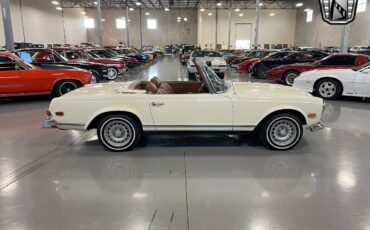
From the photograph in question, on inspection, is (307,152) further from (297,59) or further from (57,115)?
(297,59)

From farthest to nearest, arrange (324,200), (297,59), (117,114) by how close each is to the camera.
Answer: (297,59) → (117,114) → (324,200)

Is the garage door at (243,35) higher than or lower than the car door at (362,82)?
higher

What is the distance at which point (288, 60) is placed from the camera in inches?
550

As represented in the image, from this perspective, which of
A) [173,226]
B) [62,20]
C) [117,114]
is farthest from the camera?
[62,20]

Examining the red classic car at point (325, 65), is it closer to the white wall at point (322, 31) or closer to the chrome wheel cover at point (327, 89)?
the chrome wheel cover at point (327, 89)

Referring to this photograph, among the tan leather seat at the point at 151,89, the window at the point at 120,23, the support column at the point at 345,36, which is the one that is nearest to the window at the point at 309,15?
the support column at the point at 345,36

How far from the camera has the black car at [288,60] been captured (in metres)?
13.8

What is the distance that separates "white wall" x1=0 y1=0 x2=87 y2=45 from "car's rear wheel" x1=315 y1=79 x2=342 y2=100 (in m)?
24.8

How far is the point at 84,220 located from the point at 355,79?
8.23 m

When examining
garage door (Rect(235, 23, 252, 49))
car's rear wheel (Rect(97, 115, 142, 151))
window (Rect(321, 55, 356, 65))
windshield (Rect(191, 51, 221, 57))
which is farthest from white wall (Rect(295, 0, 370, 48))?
car's rear wheel (Rect(97, 115, 142, 151))

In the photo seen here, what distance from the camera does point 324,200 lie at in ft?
10.5

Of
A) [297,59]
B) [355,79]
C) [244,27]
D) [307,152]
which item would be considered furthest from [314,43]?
[307,152]

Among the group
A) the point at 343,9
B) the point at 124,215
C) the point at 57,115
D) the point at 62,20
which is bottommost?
the point at 124,215

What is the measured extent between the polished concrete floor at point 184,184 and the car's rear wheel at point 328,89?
3502 millimetres
